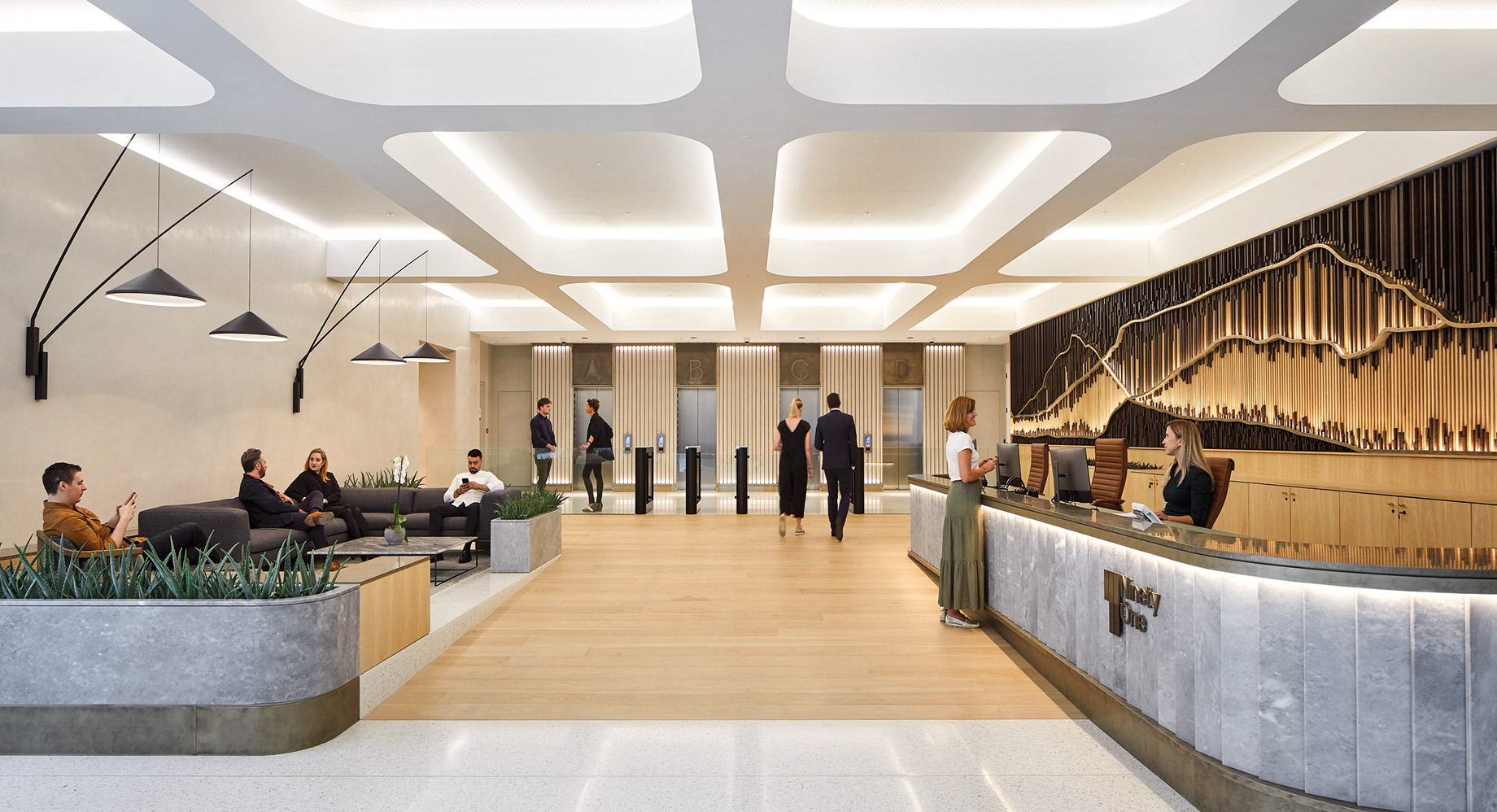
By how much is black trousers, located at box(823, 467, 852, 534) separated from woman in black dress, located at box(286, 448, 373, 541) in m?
5.07

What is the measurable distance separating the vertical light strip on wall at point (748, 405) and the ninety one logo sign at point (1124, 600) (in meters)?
13.1

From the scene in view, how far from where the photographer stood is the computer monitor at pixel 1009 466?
604 centimetres

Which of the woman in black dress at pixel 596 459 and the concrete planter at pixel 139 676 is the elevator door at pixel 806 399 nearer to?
the woman in black dress at pixel 596 459

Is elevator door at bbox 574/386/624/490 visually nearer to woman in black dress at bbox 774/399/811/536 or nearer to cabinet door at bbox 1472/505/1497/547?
woman in black dress at bbox 774/399/811/536

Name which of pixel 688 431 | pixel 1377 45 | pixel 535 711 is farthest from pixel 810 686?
pixel 688 431

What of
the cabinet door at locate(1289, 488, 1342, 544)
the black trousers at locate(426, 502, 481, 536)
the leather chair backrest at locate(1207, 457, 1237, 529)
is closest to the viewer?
the leather chair backrest at locate(1207, 457, 1237, 529)

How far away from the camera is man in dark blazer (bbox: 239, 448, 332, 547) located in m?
6.75

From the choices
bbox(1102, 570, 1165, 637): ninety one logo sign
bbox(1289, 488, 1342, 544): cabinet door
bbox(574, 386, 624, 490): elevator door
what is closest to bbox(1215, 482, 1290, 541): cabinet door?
bbox(1289, 488, 1342, 544): cabinet door

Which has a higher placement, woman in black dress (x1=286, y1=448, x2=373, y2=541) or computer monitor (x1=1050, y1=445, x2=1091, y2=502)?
computer monitor (x1=1050, y1=445, x2=1091, y2=502)

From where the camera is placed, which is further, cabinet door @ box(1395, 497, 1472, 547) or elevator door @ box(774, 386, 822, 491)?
elevator door @ box(774, 386, 822, 491)

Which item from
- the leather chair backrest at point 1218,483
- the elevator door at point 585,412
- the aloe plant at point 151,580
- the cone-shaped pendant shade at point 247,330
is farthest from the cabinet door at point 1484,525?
the elevator door at point 585,412

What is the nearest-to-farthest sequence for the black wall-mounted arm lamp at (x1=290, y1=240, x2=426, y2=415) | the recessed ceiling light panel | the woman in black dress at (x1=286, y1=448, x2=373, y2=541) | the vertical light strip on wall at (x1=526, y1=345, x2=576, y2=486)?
1. the recessed ceiling light panel
2. the woman in black dress at (x1=286, y1=448, x2=373, y2=541)
3. the black wall-mounted arm lamp at (x1=290, y1=240, x2=426, y2=415)
4. the vertical light strip on wall at (x1=526, y1=345, x2=576, y2=486)

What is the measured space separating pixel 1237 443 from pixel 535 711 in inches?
290

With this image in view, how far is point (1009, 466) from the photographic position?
6211mm
